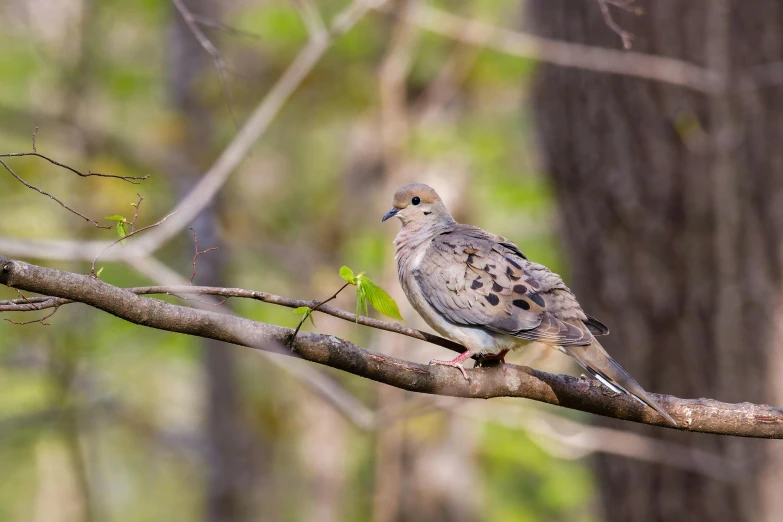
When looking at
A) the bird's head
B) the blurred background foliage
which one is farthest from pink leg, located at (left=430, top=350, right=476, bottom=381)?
the blurred background foliage

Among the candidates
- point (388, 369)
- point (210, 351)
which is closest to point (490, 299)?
point (388, 369)

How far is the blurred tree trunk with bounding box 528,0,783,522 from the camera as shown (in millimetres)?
5480

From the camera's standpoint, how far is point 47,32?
32.8ft

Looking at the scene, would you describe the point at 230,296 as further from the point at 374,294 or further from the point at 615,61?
the point at 615,61

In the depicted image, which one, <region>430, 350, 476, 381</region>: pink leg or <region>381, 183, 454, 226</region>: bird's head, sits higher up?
<region>381, 183, 454, 226</region>: bird's head

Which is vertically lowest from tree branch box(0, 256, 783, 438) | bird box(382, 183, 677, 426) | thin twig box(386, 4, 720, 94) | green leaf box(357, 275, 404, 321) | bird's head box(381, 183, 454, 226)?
tree branch box(0, 256, 783, 438)

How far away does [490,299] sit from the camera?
3473mm

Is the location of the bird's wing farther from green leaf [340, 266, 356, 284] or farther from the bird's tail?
green leaf [340, 266, 356, 284]

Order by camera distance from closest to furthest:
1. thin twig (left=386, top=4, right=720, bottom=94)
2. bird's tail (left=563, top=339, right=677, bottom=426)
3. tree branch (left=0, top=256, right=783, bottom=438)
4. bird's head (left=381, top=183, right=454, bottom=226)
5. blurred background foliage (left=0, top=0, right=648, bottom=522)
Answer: tree branch (left=0, top=256, right=783, bottom=438) < bird's tail (left=563, top=339, right=677, bottom=426) < bird's head (left=381, top=183, right=454, bottom=226) < thin twig (left=386, top=4, right=720, bottom=94) < blurred background foliage (left=0, top=0, right=648, bottom=522)

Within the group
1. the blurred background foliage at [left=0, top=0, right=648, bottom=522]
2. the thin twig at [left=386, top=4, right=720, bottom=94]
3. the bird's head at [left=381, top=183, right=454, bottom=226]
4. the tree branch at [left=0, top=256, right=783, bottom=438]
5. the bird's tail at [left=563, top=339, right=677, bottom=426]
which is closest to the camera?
the tree branch at [left=0, top=256, right=783, bottom=438]

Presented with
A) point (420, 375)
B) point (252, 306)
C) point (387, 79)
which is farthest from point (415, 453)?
point (420, 375)

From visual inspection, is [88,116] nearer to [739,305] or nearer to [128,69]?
[128,69]

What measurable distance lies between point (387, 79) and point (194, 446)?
443 centimetres

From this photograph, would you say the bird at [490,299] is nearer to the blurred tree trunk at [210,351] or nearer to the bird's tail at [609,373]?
the bird's tail at [609,373]
